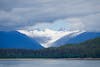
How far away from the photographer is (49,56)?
481ft

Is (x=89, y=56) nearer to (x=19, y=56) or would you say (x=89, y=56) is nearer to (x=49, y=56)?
(x=49, y=56)

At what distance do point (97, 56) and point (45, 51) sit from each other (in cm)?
3410

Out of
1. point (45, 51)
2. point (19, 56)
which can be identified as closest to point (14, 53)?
point (19, 56)

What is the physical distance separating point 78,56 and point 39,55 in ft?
74.7

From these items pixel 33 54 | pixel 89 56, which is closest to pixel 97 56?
pixel 89 56

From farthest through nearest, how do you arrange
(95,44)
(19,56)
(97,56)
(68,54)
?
(95,44) → (19,56) → (68,54) → (97,56)

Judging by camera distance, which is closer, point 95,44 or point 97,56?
point 97,56

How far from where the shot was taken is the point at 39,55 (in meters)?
152

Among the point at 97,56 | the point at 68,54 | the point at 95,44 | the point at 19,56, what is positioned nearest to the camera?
the point at 97,56

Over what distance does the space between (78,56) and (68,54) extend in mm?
5216

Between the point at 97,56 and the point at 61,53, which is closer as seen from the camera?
the point at 97,56

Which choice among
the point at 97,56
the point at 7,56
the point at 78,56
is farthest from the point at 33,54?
the point at 97,56

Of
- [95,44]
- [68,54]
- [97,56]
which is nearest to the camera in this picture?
[97,56]

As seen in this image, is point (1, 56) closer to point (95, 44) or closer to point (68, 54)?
point (68, 54)
